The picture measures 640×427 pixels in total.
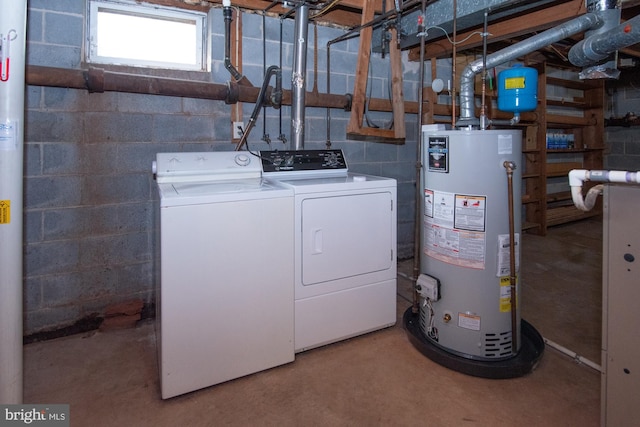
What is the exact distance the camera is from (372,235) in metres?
2.10

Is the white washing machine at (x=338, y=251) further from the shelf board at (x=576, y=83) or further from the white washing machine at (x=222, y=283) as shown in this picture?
the shelf board at (x=576, y=83)

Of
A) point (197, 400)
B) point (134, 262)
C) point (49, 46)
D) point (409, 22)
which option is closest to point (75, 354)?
point (134, 262)

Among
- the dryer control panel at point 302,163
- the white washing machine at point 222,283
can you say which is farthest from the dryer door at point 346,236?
the dryer control panel at point 302,163

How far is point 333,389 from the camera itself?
1.71m

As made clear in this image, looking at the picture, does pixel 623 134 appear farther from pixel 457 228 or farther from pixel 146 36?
pixel 146 36

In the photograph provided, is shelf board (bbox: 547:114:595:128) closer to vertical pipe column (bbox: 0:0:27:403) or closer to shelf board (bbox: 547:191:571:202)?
shelf board (bbox: 547:191:571:202)

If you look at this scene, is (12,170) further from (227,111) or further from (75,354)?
(227,111)

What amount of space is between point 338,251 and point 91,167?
1.49 m

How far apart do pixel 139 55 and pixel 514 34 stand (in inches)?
98.1

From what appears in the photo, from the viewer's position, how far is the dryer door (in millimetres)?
1912

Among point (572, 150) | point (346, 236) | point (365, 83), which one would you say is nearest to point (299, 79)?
point (365, 83)

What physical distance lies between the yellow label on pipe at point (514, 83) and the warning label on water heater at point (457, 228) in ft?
3.12

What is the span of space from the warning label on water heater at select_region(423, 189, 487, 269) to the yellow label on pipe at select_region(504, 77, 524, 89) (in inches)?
37.5

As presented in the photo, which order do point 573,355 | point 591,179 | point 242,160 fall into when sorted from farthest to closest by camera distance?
point 242,160
point 573,355
point 591,179
